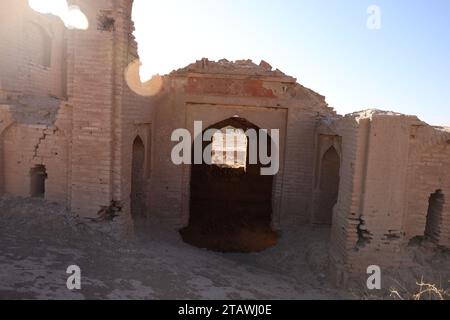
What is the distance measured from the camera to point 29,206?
26.8 ft

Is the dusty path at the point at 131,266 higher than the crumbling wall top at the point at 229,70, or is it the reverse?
the crumbling wall top at the point at 229,70

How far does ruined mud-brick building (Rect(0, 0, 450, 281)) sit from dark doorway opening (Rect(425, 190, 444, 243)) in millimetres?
22

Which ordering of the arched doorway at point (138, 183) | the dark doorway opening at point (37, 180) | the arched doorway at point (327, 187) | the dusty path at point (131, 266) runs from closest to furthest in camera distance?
1. the dusty path at point (131, 266)
2. the dark doorway opening at point (37, 180)
3. the arched doorway at point (138, 183)
4. the arched doorway at point (327, 187)

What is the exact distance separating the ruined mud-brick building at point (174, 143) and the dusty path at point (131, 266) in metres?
0.49

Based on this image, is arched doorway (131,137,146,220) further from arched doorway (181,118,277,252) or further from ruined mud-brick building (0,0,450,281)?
arched doorway (181,118,277,252)

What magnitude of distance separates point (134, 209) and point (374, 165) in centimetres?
606

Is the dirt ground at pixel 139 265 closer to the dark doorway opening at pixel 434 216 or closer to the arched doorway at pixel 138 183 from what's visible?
Result: the dark doorway opening at pixel 434 216

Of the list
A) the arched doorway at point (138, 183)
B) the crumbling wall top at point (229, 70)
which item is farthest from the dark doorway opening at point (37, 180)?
the crumbling wall top at point (229, 70)

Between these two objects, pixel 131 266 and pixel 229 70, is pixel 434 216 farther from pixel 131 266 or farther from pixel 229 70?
pixel 131 266

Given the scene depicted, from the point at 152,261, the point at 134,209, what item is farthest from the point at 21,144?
the point at 152,261

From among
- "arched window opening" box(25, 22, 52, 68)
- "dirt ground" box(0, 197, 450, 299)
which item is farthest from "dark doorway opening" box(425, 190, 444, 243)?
"arched window opening" box(25, 22, 52, 68)

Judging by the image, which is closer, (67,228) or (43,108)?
(67,228)

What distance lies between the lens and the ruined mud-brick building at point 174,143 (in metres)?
7.87

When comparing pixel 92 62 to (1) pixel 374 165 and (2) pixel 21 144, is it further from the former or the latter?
(1) pixel 374 165
